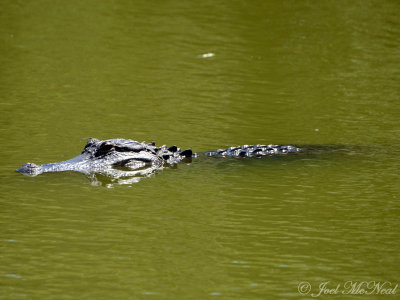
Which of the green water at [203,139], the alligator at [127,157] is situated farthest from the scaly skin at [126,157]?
the green water at [203,139]

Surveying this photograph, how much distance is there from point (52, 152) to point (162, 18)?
10.8 m

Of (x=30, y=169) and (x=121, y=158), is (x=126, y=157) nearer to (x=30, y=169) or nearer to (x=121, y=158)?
(x=121, y=158)

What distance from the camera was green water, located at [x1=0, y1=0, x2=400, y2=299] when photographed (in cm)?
658

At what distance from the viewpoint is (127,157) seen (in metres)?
10.4

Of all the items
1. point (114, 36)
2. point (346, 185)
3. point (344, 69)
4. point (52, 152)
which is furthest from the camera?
point (114, 36)

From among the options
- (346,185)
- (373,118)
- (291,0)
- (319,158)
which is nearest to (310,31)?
(291,0)

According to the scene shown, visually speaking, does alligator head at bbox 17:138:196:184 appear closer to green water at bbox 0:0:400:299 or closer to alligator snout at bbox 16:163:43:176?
alligator snout at bbox 16:163:43:176

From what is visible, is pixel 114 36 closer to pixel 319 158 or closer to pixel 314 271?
pixel 319 158

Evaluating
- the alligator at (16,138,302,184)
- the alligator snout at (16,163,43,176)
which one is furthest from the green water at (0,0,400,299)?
the alligator at (16,138,302,184)

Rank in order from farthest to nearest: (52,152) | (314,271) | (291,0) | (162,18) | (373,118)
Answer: (291,0) → (162,18) → (373,118) → (52,152) → (314,271)

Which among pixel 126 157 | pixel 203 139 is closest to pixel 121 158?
pixel 126 157

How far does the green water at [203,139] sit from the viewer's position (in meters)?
6.58

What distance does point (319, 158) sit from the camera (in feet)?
35.9

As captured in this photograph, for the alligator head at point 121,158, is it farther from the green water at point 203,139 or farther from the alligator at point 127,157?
the green water at point 203,139
